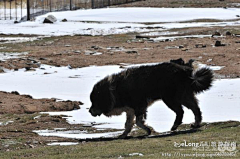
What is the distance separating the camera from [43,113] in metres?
15.8

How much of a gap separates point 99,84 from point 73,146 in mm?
1929

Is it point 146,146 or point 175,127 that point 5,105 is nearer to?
point 175,127

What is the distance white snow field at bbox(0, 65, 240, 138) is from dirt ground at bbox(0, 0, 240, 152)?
2.30 ft

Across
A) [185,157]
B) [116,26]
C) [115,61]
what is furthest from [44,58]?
[116,26]

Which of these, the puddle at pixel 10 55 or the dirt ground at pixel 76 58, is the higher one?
the dirt ground at pixel 76 58

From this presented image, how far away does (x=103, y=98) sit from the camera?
11.6m

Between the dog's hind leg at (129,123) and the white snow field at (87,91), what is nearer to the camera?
the dog's hind leg at (129,123)

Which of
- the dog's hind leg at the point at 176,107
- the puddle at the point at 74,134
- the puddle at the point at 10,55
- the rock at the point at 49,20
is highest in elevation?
the dog's hind leg at the point at 176,107

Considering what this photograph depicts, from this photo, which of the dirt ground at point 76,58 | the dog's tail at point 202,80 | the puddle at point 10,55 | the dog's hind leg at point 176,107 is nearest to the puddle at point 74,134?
→ the dirt ground at point 76,58

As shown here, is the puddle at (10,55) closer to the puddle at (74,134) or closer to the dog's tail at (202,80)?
the puddle at (74,134)

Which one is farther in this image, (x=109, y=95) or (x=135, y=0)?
(x=135, y=0)

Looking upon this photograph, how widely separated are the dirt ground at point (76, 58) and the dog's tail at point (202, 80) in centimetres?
275

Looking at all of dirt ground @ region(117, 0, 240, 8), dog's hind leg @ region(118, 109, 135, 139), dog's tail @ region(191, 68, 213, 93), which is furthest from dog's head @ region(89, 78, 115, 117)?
dirt ground @ region(117, 0, 240, 8)

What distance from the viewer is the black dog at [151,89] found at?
1127 centimetres
